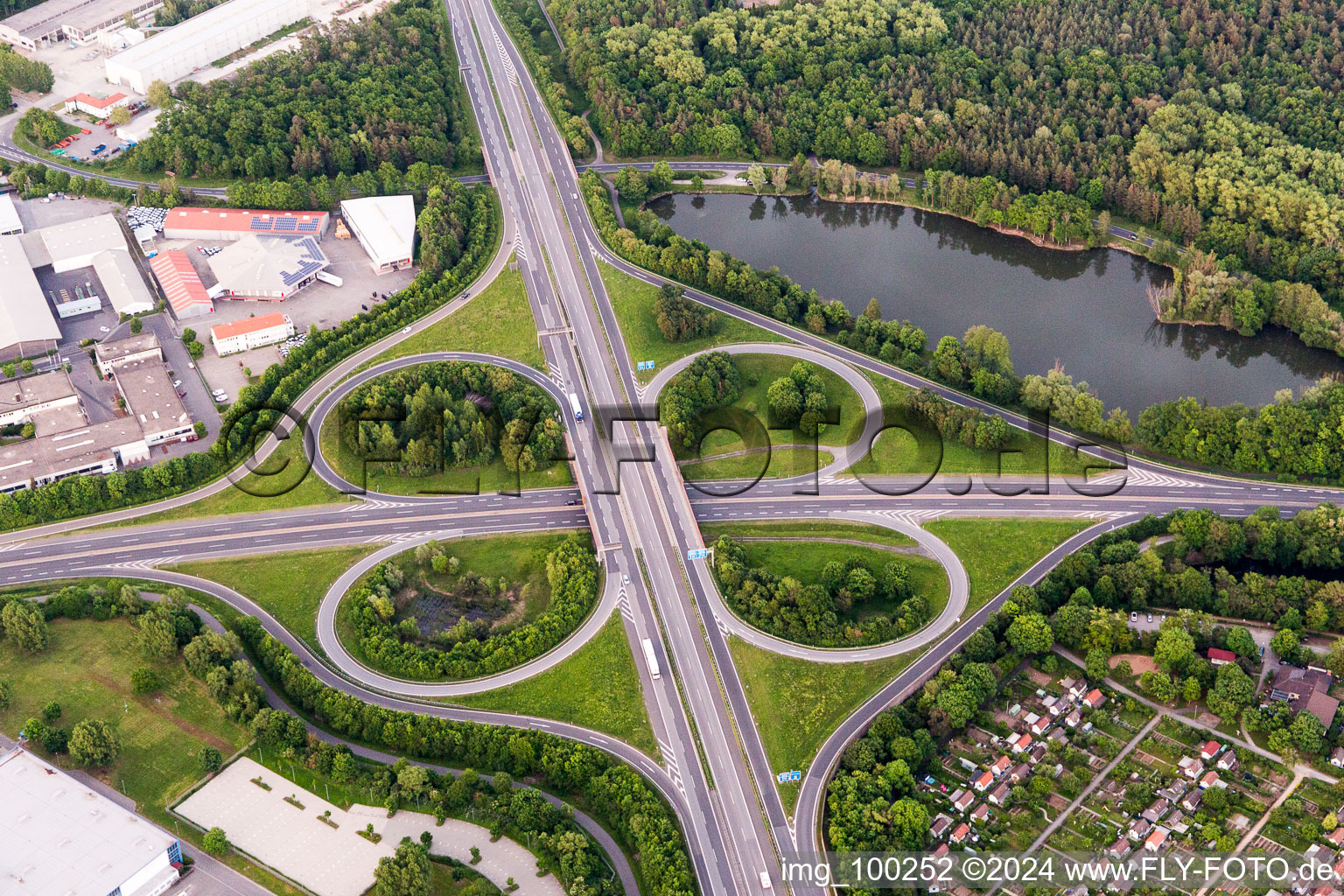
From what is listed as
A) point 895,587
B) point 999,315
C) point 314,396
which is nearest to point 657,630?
point 895,587

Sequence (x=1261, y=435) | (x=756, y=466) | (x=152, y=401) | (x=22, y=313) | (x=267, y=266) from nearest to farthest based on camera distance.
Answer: (x=1261, y=435), (x=756, y=466), (x=152, y=401), (x=22, y=313), (x=267, y=266)

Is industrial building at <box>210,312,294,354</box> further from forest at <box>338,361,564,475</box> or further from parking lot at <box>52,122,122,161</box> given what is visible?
parking lot at <box>52,122,122,161</box>

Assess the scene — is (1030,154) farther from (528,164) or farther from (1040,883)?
(1040,883)

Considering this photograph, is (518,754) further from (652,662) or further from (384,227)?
(384,227)

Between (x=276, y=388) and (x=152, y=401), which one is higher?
(x=152, y=401)

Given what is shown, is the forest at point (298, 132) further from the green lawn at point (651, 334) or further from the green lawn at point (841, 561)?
the green lawn at point (841, 561)

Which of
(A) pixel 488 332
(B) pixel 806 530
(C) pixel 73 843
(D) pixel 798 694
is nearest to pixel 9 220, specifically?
(A) pixel 488 332

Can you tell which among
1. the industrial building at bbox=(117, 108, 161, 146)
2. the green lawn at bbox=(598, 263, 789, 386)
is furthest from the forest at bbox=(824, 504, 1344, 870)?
the industrial building at bbox=(117, 108, 161, 146)

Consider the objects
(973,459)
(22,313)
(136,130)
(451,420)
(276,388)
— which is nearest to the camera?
(451,420)
